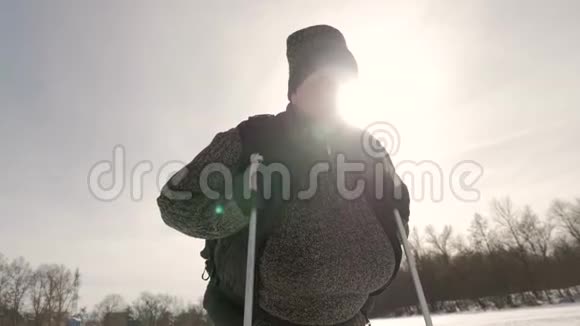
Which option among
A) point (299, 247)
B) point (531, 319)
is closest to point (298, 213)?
point (299, 247)

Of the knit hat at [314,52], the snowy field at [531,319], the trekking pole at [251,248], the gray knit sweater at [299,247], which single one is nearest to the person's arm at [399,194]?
the gray knit sweater at [299,247]

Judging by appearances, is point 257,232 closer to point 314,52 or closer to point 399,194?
point 399,194

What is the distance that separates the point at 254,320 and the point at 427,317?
0.62 metres

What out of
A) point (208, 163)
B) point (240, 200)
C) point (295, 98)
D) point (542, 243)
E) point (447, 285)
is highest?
point (295, 98)

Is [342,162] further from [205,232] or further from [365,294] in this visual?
[205,232]

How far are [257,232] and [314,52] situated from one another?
0.81 metres

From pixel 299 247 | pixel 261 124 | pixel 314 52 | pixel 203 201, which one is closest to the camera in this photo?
pixel 203 201

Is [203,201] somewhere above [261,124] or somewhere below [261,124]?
below

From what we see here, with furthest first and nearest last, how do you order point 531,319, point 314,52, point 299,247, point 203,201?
point 531,319 < point 314,52 < point 299,247 < point 203,201

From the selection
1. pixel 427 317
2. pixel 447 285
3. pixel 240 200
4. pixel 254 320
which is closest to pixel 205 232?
pixel 240 200

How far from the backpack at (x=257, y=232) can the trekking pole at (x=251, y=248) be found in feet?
0.17

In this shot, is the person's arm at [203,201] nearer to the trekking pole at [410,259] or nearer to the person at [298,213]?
the person at [298,213]

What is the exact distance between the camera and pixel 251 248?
100 cm

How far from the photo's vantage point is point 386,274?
4.11 feet
